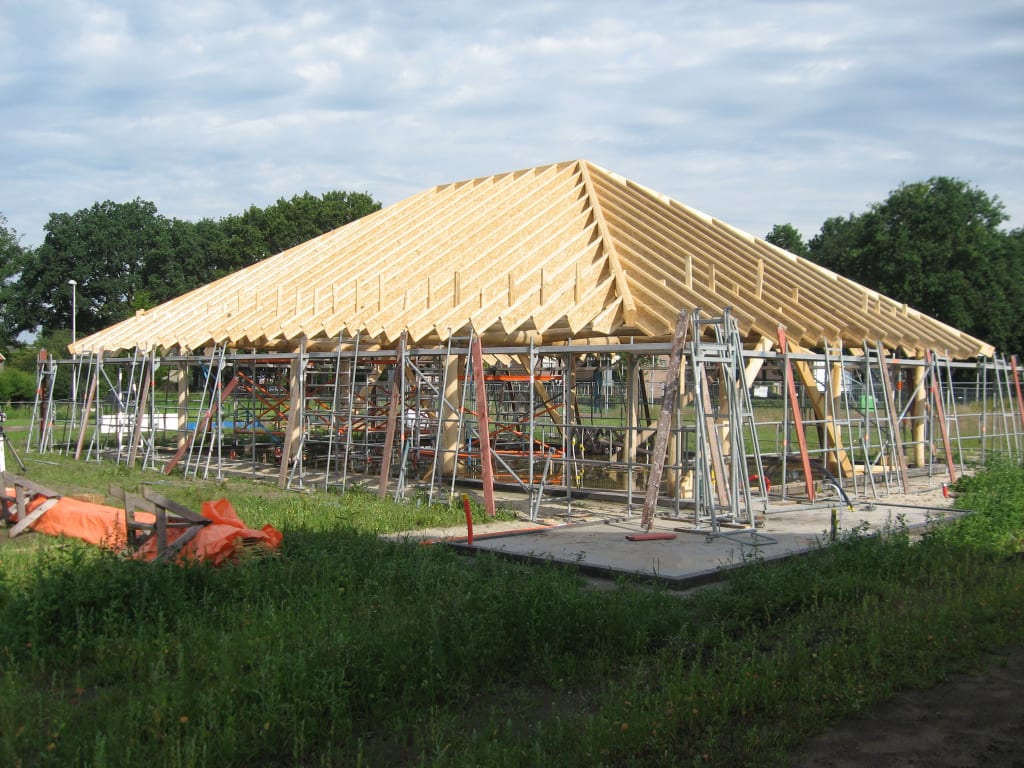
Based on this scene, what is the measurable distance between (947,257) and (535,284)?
3107 centimetres

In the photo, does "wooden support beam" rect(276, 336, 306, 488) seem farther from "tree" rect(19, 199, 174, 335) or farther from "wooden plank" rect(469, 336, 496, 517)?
"tree" rect(19, 199, 174, 335)

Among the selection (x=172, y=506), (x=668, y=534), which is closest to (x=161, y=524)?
(x=172, y=506)

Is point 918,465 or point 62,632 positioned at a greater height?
point 918,465

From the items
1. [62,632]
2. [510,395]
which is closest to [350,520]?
[62,632]

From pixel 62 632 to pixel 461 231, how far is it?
11.2 metres

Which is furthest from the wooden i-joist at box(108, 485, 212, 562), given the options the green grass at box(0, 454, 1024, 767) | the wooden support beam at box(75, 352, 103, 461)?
the wooden support beam at box(75, 352, 103, 461)

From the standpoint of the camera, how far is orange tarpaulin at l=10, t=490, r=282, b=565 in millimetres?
7602

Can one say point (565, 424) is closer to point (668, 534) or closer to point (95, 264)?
point (668, 534)

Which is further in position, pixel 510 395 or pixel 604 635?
pixel 510 395

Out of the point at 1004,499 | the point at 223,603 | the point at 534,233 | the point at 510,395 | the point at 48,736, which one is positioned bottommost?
the point at 48,736

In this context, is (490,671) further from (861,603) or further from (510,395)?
(510,395)

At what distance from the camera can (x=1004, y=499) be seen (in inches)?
429

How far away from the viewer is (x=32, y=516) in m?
9.84

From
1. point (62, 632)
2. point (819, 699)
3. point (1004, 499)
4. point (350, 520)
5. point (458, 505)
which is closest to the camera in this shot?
point (819, 699)
